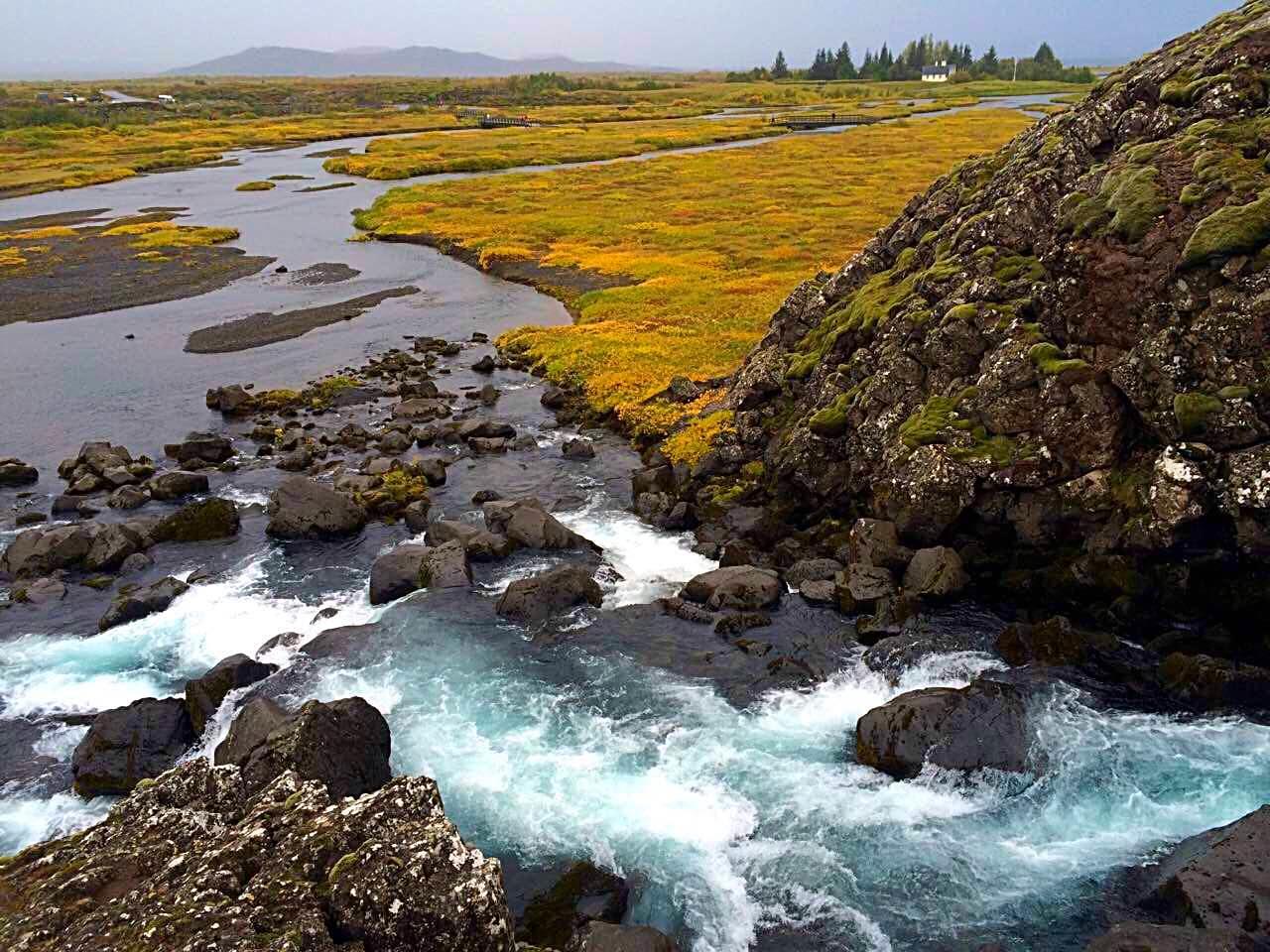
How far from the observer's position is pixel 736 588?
36188 millimetres

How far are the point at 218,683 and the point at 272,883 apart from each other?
1620 cm

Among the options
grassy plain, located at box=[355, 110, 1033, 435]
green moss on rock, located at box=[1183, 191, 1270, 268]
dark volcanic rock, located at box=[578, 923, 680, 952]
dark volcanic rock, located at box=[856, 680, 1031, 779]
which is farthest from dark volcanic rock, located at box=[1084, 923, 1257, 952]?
grassy plain, located at box=[355, 110, 1033, 435]

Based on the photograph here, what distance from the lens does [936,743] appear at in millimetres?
26656

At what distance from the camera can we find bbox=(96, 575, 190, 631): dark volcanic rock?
36.9 meters

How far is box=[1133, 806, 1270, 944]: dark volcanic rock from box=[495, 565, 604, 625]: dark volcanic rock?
21.3 m

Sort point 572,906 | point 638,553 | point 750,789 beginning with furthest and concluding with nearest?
1. point 638,553
2. point 750,789
3. point 572,906

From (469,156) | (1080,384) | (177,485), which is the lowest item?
(177,485)

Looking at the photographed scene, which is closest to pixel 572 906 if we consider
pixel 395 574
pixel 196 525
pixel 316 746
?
pixel 316 746

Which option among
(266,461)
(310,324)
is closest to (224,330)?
(310,324)

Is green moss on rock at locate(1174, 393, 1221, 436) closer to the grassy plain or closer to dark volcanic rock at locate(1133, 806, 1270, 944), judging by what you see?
dark volcanic rock at locate(1133, 806, 1270, 944)

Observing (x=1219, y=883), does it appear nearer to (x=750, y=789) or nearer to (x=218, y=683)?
(x=750, y=789)

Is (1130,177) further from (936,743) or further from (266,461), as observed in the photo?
(266,461)

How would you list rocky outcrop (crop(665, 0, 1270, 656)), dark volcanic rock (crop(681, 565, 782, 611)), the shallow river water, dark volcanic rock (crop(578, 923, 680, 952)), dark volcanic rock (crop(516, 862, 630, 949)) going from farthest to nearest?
1. dark volcanic rock (crop(681, 565, 782, 611))
2. rocky outcrop (crop(665, 0, 1270, 656))
3. the shallow river water
4. dark volcanic rock (crop(516, 862, 630, 949))
5. dark volcanic rock (crop(578, 923, 680, 952))

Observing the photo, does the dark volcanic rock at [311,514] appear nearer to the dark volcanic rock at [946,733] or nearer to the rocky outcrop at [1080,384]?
the rocky outcrop at [1080,384]
